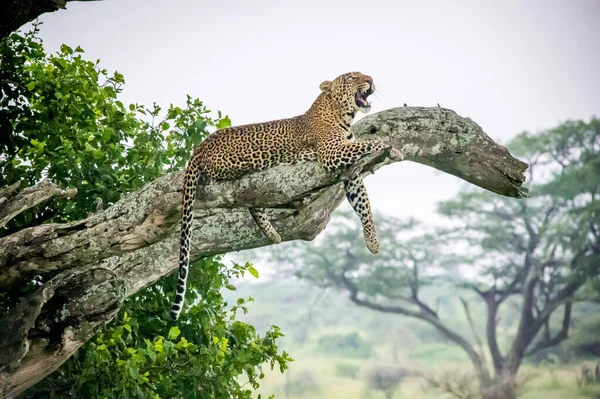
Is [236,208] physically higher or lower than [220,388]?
higher

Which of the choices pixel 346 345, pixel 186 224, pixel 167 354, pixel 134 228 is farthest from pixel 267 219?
pixel 346 345

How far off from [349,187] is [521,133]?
70.2 feet

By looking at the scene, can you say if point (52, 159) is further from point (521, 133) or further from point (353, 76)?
point (521, 133)

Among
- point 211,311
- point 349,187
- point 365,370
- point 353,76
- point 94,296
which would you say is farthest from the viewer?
point 365,370

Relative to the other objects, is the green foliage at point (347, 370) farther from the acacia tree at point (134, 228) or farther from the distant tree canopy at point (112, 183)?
the acacia tree at point (134, 228)

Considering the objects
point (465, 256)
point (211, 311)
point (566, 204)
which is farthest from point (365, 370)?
point (211, 311)

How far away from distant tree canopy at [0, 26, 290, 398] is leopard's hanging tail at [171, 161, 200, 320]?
1.24ft

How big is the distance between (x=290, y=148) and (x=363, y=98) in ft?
3.13

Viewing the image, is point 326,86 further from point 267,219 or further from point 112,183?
point 112,183

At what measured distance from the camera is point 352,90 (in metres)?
6.36

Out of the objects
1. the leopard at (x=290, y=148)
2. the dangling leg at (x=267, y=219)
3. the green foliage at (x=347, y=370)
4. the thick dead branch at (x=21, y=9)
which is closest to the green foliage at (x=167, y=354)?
the leopard at (x=290, y=148)

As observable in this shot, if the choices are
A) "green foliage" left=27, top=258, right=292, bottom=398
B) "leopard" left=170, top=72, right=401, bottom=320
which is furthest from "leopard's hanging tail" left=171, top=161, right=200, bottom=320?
"green foliage" left=27, top=258, right=292, bottom=398

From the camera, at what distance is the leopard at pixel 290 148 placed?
17.4 feet

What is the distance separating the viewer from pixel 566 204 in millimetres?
25750
